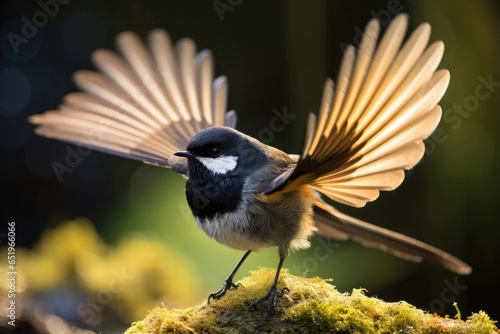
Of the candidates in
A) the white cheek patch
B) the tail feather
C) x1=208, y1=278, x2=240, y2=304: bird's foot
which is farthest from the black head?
the tail feather

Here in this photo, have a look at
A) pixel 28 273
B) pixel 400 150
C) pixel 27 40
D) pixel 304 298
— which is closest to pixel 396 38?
pixel 400 150

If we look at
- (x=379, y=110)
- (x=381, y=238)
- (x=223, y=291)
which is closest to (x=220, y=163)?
(x=223, y=291)

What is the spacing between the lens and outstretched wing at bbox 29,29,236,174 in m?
2.58

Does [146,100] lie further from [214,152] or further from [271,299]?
[271,299]

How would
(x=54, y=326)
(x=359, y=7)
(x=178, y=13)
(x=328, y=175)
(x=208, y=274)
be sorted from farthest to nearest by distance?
(x=178, y=13), (x=359, y=7), (x=208, y=274), (x=54, y=326), (x=328, y=175)

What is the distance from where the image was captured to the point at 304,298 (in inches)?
73.6

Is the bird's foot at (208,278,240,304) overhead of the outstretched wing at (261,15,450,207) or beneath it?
beneath

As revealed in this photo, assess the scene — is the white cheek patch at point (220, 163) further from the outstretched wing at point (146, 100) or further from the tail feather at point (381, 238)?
the tail feather at point (381, 238)

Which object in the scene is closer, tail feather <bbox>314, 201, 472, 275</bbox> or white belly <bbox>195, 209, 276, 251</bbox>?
white belly <bbox>195, 209, 276, 251</bbox>

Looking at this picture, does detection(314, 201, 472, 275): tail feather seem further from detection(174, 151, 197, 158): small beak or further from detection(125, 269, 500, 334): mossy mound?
detection(174, 151, 197, 158): small beak

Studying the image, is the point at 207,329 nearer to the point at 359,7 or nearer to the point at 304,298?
the point at 304,298

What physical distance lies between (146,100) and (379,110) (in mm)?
1531

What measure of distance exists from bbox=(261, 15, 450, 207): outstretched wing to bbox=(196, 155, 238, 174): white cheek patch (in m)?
0.41

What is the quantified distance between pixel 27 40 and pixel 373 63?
398 cm
